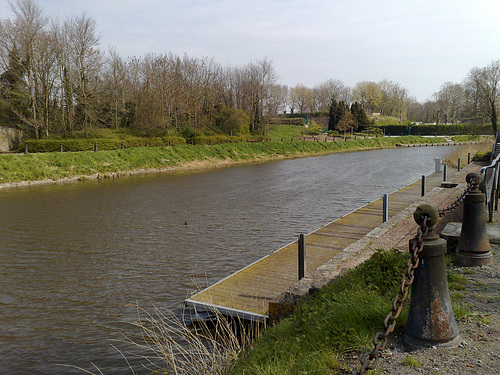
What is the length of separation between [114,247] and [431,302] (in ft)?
32.7

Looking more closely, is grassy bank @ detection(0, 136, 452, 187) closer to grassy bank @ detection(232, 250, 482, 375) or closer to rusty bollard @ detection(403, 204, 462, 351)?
grassy bank @ detection(232, 250, 482, 375)

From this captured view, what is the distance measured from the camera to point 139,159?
3272cm

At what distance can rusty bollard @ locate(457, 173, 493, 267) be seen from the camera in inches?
210

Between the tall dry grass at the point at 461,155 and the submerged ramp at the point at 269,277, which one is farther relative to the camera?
the tall dry grass at the point at 461,155

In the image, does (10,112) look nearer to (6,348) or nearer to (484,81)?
(6,348)

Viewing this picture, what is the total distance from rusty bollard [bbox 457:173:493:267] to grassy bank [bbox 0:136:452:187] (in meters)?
24.8

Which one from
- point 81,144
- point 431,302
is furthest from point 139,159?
point 431,302

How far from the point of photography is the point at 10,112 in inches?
1449

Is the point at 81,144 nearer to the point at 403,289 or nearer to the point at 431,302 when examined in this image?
the point at 431,302

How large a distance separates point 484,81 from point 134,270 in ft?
197

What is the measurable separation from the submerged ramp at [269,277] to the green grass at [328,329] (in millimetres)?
1228

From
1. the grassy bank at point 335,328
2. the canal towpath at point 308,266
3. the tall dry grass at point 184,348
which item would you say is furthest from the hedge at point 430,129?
the grassy bank at point 335,328

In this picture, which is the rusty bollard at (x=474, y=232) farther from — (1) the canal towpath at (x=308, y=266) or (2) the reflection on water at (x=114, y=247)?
(2) the reflection on water at (x=114, y=247)

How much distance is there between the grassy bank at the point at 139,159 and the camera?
83.9 feet
